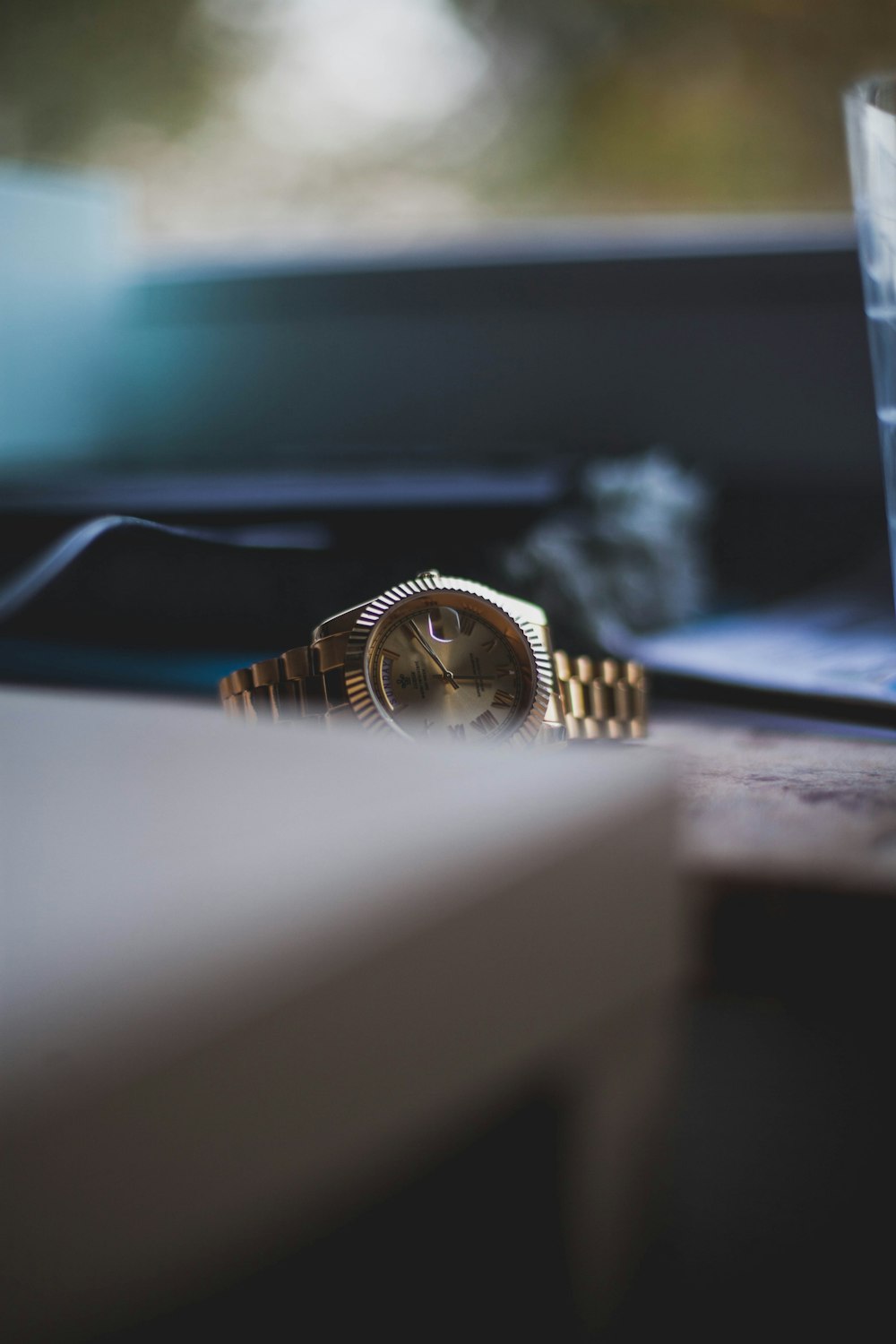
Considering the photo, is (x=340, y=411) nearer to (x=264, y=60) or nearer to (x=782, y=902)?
(x=264, y=60)

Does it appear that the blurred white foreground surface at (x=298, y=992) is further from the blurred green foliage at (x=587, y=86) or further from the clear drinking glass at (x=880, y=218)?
the blurred green foliage at (x=587, y=86)

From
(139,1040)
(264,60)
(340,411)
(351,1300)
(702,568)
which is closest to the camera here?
(139,1040)

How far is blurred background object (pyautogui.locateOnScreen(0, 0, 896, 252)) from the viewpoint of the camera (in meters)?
1.13

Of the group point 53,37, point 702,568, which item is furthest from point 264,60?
point 702,568

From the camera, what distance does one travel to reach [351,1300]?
0.31 metres

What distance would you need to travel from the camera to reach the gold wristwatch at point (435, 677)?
0.51 meters

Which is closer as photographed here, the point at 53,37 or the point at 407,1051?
the point at 407,1051

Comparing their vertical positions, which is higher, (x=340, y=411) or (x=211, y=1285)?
(x=340, y=411)

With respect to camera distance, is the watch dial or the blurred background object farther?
the blurred background object

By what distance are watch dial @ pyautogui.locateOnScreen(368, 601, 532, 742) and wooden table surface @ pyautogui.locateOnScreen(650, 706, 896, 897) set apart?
0.21ft

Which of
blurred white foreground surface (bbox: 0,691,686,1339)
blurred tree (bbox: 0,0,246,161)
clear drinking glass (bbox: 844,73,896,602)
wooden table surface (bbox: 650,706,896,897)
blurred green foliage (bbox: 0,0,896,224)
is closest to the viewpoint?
blurred white foreground surface (bbox: 0,691,686,1339)

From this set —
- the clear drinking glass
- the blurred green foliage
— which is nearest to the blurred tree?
the blurred green foliage

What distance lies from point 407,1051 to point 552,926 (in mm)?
41

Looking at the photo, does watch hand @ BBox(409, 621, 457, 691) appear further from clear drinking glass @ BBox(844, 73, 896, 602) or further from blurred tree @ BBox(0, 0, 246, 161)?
blurred tree @ BBox(0, 0, 246, 161)
